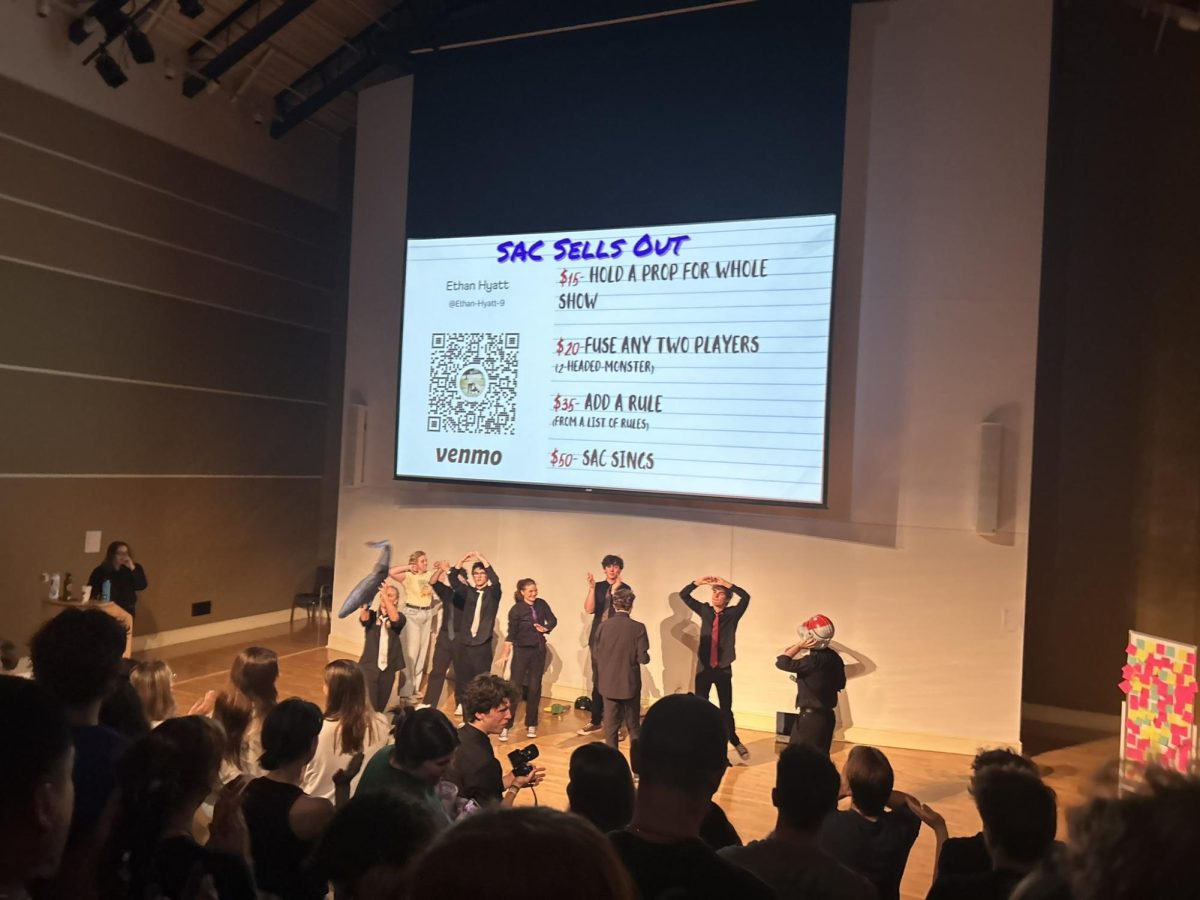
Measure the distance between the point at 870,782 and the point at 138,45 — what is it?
807 cm

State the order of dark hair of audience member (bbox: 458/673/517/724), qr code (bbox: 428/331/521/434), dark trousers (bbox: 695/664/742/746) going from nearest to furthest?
dark hair of audience member (bbox: 458/673/517/724) → dark trousers (bbox: 695/664/742/746) → qr code (bbox: 428/331/521/434)

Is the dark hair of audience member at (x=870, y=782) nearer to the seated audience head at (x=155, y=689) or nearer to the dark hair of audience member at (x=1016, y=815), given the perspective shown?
the dark hair of audience member at (x=1016, y=815)

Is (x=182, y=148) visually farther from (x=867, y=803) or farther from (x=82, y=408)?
(x=867, y=803)

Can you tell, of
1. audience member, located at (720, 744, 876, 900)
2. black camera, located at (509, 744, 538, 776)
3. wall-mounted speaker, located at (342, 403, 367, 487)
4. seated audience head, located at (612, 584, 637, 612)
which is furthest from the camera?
wall-mounted speaker, located at (342, 403, 367, 487)

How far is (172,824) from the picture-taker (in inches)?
65.9

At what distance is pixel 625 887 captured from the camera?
68 centimetres

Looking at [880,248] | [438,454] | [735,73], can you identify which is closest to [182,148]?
[438,454]

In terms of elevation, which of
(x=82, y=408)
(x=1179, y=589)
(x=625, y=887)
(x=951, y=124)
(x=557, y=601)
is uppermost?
(x=951, y=124)

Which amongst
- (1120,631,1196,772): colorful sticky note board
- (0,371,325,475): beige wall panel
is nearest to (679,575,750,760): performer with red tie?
(1120,631,1196,772): colorful sticky note board

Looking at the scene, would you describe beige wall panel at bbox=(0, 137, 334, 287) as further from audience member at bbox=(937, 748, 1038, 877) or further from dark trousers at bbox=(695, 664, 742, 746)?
audience member at bbox=(937, 748, 1038, 877)

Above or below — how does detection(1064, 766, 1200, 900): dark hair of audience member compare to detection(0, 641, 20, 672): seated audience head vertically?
above

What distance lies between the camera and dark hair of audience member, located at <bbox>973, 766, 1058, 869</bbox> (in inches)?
75.7

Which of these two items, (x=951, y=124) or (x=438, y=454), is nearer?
(x=951, y=124)

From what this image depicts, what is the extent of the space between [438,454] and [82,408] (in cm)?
325
